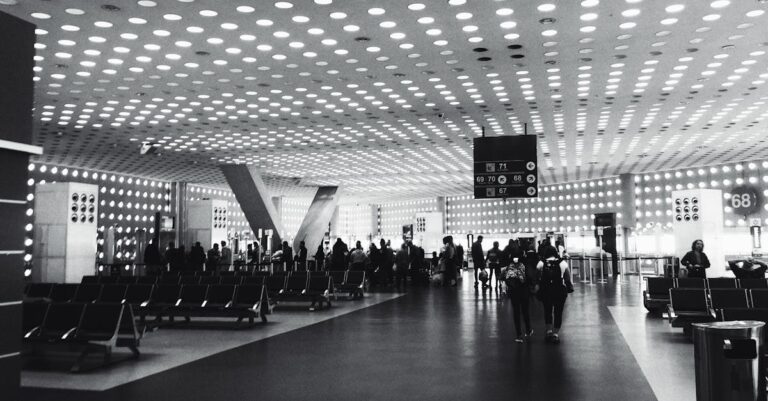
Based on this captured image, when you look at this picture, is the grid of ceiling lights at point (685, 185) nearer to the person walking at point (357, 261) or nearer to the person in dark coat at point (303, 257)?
the person walking at point (357, 261)

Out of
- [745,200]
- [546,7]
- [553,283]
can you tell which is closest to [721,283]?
[553,283]

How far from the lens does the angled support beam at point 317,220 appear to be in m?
38.2

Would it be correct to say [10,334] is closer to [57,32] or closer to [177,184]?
[57,32]

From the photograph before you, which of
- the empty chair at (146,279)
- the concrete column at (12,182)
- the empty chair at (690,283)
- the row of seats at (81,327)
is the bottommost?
the row of seats at (81,327)

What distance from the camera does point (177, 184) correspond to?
40.7m

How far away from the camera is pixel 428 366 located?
779 cm

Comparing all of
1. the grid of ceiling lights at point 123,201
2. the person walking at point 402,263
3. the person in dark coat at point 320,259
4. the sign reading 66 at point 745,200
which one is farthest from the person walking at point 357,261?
the sign reading 66 at point 745,200

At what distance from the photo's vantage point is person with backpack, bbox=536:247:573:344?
9779mm

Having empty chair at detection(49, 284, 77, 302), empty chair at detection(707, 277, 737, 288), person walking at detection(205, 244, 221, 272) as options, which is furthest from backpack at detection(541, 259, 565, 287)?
person walking at detection(205, 244, 221, 272)

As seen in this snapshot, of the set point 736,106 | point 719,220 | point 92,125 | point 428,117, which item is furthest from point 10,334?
point 719,220

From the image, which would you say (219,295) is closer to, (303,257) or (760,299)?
(760,299)

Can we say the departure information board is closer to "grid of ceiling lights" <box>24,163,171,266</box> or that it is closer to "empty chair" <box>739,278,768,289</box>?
"empty chair" <box>739,278,768,289</box>

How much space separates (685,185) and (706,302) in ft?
101

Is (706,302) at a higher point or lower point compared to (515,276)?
lower
